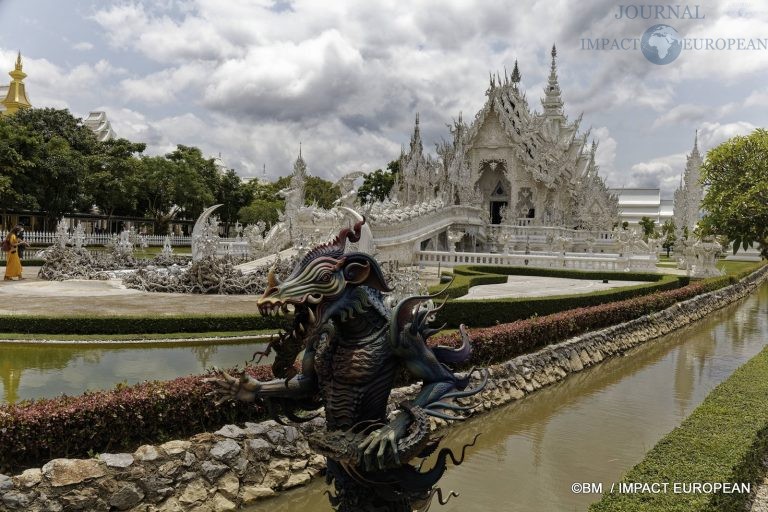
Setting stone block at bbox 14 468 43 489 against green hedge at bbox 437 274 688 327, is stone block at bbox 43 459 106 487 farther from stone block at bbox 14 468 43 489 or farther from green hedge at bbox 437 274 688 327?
green hedge at bbox 437 274 688 327

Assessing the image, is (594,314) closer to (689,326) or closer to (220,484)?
(689,326)

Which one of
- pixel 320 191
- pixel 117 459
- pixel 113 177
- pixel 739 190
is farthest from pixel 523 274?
pixel 320 191

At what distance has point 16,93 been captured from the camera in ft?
156

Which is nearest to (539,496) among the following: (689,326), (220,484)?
(220,484)

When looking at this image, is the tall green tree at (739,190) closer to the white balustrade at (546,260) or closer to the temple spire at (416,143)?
the white balustrade at (546,260)

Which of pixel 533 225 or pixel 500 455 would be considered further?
pixel 533 225

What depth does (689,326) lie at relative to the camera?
18.9 m

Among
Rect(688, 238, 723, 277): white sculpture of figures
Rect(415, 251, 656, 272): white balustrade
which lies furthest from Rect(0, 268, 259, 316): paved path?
Rect(688, 238, 723, 277): white sculpture of figures

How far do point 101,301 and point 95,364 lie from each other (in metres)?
5.98

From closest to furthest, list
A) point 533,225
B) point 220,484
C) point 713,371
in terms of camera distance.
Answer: point 220,484, point 713,371, point 533,225

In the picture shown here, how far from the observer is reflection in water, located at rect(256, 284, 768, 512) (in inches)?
249

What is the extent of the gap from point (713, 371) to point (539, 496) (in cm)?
815

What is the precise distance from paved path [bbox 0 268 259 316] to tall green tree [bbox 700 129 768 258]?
19791mm

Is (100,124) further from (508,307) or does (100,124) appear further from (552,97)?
(508,307)
